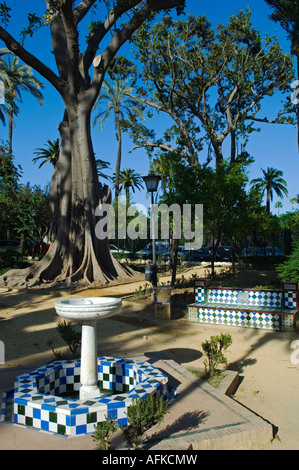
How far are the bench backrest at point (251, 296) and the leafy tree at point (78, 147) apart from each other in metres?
6.12

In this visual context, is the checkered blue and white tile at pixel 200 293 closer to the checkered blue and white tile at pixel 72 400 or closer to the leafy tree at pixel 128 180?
the checkered blue and white tile at pixel 72 400

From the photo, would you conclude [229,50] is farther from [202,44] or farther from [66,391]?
[66,391]

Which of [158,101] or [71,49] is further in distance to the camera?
[158,101]

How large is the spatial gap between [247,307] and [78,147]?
34.3 feet

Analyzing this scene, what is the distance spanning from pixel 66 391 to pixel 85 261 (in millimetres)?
11056

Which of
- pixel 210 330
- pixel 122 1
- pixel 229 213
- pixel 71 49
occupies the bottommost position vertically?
pixel 210 330

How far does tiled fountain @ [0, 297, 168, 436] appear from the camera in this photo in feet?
12.9

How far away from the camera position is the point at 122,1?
49.8 feet

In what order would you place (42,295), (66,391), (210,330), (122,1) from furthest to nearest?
(122,1) < (42,295) < (210,330) < (66,391)

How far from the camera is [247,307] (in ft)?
31.7

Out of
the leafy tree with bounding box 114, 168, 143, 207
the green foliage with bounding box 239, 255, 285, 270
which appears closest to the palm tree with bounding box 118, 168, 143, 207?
the leafy tree with bounding box 114, 168, 143, 207

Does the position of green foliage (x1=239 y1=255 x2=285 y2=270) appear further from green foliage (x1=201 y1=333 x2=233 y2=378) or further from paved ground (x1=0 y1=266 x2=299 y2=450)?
green foliage (x1=201 y1=333 x2=233 y2=378)

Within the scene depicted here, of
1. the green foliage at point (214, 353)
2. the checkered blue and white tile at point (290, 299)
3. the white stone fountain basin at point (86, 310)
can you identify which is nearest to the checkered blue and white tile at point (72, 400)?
the white stone fountain basin at point (86, 310)

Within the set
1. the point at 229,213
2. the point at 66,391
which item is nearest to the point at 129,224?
the point at 229,213
